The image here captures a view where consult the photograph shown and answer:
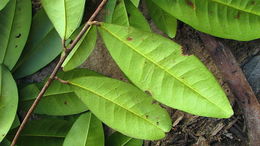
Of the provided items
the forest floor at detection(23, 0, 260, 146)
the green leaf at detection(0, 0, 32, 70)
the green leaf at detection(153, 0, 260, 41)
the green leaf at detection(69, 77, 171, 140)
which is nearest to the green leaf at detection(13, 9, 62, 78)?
the green leaf at detection(0, 0, 32, 70)

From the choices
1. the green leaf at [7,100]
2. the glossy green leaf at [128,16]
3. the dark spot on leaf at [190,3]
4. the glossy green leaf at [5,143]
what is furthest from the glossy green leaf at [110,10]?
the glossy green leaf at [5,143]

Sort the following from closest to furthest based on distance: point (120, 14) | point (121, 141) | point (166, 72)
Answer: point (166, 72) → point (120, 14) → point (121, 141)

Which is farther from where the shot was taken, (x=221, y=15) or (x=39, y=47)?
(x=39, y=47)

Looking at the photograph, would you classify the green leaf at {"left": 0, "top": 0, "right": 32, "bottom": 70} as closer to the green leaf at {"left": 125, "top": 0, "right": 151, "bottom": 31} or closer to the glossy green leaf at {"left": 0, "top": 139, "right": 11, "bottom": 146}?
the glossy green leaf at {"left": 0, "top": 139, "right": 11, "bottom": 146}

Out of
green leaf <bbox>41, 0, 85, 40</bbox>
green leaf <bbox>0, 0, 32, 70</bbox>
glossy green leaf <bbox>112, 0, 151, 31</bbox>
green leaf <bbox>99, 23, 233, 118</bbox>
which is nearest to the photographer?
green leaf <bbox>99, 23, 233, 118</bbox>

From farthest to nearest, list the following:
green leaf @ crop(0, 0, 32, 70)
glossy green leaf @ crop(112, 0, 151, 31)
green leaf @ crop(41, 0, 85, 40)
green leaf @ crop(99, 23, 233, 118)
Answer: green leaf @ crop(0, 0, 32, 70)
glossy green leaf @ crop(112, 0, 151, 31)
green leaf @ crop(41, 0, 85, 40)
green leaf @ crop(99, 23, 233, 118)

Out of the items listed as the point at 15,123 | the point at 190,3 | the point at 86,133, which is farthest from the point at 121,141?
the point at 190,3

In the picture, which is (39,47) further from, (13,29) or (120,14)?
(120,14)
